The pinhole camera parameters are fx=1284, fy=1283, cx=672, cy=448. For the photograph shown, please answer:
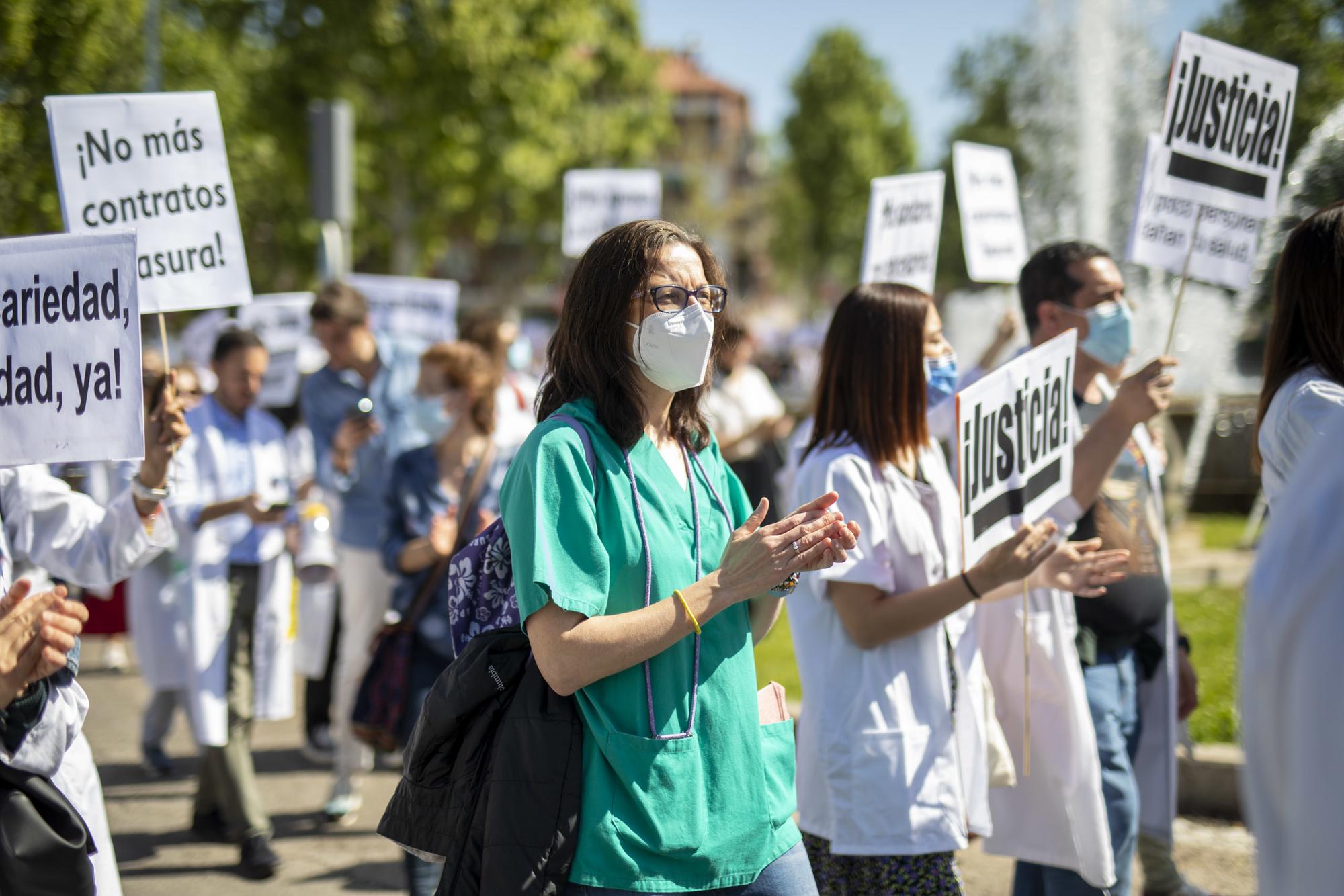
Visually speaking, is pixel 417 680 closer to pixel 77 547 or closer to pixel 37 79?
pixel 77 547

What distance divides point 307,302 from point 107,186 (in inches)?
214

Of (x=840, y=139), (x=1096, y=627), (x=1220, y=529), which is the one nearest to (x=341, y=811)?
(x=1096, y=627)

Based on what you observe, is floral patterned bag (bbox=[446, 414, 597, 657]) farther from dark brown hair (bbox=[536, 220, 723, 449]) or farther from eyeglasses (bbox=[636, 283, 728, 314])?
eyeglasses (bbox=[636, 283, 728, 314])

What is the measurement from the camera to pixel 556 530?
221 centimetres

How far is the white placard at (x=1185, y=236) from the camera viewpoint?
4.45 meters

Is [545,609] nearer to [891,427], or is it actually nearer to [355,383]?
[891,427]

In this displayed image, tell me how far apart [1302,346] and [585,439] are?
1718 millimetres

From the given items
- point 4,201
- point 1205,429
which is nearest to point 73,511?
point 4,201

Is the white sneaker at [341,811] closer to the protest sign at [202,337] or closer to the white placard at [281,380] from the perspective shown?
the white placard at [281,380]

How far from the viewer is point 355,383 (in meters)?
6.03

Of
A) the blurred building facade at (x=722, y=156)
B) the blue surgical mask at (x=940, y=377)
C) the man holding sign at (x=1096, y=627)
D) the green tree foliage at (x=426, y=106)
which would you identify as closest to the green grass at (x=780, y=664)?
the man holding sign at (x=1096, y=627)

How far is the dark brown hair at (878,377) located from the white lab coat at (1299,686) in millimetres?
1885

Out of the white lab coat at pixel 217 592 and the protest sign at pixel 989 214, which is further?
the protest sign at pixel 989 214

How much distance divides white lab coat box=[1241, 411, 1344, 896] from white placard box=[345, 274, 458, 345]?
8173mm
